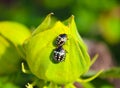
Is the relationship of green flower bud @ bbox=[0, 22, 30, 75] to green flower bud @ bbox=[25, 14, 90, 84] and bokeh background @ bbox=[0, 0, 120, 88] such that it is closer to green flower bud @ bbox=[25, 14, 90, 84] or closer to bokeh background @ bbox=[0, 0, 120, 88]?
green flower bud @ bbox=[25, 14, 90, 84]

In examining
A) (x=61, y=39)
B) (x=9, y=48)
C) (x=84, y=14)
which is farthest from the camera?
(x=84, y=14)

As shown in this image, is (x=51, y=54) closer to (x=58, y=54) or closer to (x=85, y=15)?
(x=58, y=54)

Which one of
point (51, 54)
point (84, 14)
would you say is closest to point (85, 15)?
point (84, 14)

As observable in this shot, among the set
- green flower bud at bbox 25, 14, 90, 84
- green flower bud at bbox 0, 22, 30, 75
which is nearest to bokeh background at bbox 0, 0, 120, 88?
green flower bud at bbox 0, 22, 30, 75

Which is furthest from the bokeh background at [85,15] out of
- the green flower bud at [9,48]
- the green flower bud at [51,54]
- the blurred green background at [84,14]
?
the green flower bud at [51,54]

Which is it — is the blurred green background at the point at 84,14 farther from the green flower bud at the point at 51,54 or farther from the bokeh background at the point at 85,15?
the green flower bud at the point at 51,54

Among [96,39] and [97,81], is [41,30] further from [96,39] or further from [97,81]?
[96,39]
